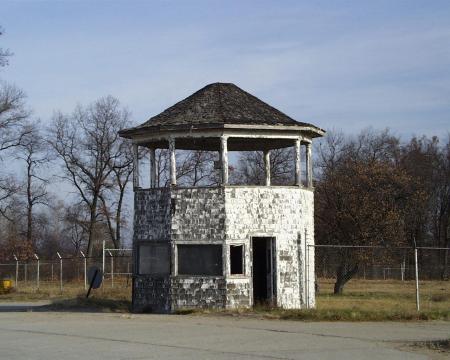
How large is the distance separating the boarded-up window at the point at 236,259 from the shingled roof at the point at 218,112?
12.9 feet

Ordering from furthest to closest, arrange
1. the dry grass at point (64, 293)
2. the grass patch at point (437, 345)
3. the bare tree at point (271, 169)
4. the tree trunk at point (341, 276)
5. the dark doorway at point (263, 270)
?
the bare tree at point (271, 169) < the tree trunk at point (341, 276) < the dry grass at point (64, 293) < the dark doorway at point (263, 270) < the grass patch at point (437, 345)

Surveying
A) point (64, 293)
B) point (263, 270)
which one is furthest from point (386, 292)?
point (263, 270)

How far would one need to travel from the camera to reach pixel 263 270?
26.6 meters

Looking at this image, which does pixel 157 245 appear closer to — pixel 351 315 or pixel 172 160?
pixel 172 160

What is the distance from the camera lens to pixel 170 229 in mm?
25578

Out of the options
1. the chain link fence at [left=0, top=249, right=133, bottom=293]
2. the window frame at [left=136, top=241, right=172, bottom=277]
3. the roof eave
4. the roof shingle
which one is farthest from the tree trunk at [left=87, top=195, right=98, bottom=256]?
the roof eave

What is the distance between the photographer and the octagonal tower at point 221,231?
25.1 m

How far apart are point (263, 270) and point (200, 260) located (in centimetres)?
247

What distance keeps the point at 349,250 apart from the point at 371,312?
19125mm

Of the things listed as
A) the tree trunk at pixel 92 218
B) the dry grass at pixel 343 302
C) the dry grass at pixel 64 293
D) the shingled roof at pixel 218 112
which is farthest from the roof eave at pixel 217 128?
the tree trunk at pixel 92 218

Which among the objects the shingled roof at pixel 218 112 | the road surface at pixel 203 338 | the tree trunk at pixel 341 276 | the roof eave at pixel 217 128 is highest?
the shingled roof at pixel 218 112

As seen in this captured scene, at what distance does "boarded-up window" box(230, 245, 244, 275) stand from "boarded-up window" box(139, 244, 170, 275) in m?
2.06

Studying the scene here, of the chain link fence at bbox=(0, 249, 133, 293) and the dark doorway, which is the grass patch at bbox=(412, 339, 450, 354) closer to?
the dark doorway

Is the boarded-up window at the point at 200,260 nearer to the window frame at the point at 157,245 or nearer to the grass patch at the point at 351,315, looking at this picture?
the window frame at the point at 157,245
